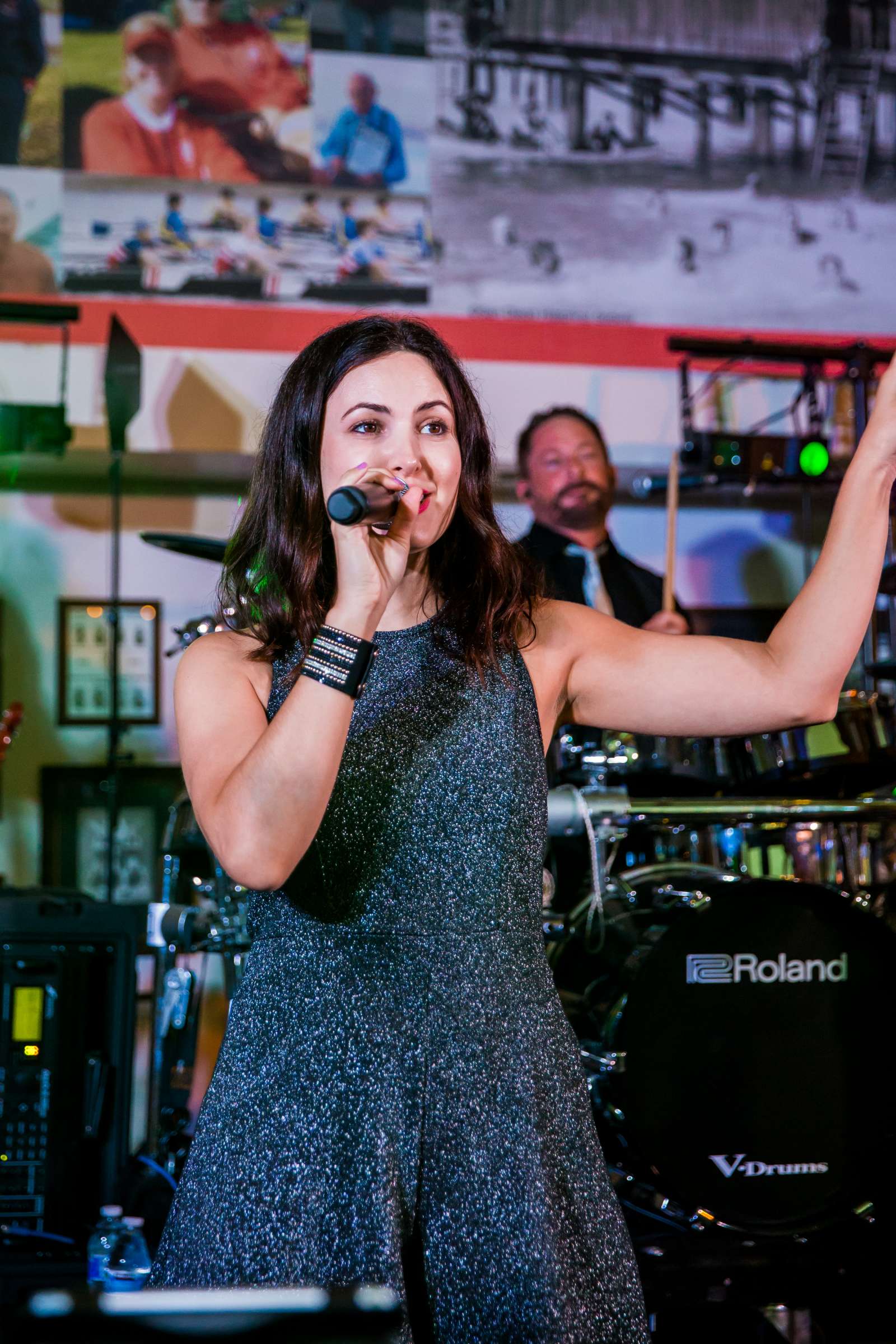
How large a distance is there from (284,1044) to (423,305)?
4.15 metres

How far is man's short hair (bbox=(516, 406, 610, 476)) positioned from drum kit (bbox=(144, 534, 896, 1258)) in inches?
71.3

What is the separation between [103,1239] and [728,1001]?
126 centimetres

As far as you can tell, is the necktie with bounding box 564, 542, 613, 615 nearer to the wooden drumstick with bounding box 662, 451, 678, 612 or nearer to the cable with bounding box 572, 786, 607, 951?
the wooden drumstick with bounding box 662, 451, 678, 612

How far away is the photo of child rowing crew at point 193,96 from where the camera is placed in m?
4.78

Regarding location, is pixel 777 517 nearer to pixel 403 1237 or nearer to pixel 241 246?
pixel 241 246

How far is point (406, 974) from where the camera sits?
1.17m

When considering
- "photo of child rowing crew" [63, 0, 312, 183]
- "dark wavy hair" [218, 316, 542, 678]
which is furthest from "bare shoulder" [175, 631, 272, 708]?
"photo of child rowing crew" [63, 0, 312, 183]

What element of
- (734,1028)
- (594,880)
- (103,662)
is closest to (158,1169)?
(594,880)

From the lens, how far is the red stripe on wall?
4738 mm

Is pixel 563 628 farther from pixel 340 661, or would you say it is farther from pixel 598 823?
pixel 598 823

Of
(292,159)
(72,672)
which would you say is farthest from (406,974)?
(292,159)

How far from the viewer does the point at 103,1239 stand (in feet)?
8.38

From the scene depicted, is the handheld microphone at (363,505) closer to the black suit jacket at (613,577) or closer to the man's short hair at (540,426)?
the black suit jacket at (613,577)

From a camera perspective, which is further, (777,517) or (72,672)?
(777,517)
